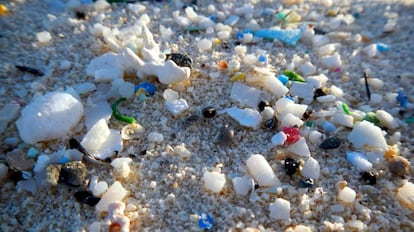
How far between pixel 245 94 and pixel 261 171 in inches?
15.6

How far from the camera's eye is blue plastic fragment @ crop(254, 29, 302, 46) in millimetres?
1995

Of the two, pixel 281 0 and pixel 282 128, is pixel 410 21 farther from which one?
pixel 282 128

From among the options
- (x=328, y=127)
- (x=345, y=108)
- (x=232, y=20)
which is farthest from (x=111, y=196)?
(x=232, y=20)

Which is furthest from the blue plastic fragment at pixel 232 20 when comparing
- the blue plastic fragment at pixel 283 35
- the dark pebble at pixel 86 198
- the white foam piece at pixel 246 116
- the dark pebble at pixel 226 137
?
the dark pebble at pixel 86 198

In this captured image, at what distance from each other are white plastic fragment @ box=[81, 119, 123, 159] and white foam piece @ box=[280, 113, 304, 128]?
593 millimetres

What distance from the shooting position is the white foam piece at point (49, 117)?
148 centimetres

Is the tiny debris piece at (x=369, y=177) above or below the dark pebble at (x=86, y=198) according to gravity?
above

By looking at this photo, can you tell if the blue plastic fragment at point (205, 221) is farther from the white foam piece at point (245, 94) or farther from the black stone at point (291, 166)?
the white foam piece at point (245, 94)

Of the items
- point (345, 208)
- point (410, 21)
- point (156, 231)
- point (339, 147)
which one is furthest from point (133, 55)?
point (410, 21)

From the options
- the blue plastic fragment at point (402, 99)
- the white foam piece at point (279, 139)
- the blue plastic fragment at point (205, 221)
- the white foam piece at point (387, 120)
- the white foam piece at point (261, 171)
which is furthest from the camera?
the blue plastic fragment at point (402, 99)

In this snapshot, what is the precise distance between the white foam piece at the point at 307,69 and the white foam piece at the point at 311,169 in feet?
1.67

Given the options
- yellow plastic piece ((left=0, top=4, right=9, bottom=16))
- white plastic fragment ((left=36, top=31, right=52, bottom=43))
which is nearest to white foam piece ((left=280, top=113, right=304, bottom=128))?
white plastic fragment ((left=36, top=31, right=52, bottom=43))

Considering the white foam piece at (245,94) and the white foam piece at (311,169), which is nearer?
the white foam piece at (311,169)

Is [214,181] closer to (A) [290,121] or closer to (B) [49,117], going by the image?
(A) [290,121]
